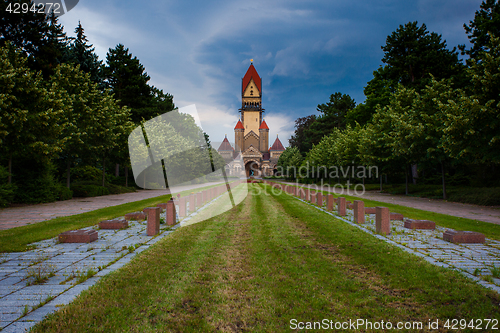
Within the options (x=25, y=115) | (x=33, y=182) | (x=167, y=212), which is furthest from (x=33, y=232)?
(x=33, y=182)

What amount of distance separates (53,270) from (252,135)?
105 metres

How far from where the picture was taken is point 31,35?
2569 cm

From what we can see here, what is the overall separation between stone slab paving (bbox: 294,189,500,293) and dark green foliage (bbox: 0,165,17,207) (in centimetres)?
1758

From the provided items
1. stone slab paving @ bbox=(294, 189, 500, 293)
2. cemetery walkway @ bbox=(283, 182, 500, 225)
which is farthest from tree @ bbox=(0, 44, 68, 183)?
cemetery walkway @ bbox=(283, 182, 500, 225)

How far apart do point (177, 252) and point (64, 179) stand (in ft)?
77.8

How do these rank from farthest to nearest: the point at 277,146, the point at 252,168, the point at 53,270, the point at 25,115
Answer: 1. the point at 277,146
2. the point at 252,168
3. the point at 25,115
4. the point at 53,270

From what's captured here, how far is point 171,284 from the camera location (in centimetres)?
421

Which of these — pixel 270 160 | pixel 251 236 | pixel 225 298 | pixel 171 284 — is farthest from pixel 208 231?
pixel 270 160

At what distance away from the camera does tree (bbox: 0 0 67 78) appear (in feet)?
81.3

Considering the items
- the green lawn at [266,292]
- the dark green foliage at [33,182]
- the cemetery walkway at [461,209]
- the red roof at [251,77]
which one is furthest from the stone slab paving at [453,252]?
the red roof at [251,77]

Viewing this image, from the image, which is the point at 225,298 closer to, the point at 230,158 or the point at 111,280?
the point at 111,280

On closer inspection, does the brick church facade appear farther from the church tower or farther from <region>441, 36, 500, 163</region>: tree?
<region>441, 36, 500, 163</region>: tree

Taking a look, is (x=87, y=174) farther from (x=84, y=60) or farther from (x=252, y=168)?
(x=252, y=168)

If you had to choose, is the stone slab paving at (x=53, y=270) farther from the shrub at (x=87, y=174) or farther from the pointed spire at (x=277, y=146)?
the pointed spire at (x=277, y=146)
